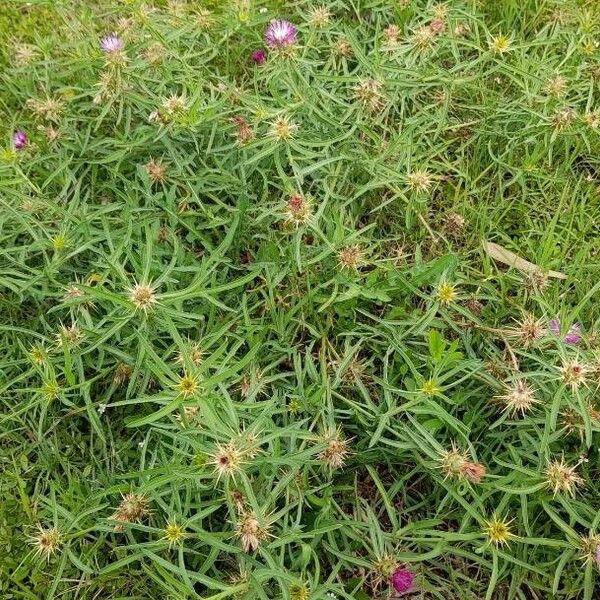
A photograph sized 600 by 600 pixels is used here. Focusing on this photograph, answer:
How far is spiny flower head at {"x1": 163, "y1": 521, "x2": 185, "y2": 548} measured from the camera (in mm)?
1694

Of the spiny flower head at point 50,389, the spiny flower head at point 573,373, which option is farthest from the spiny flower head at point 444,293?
the spiny flower head at point 50,389

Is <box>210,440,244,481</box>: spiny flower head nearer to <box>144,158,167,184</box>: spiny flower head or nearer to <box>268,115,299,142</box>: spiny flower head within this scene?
<box>268,115,299,142</box>: spiny flower head

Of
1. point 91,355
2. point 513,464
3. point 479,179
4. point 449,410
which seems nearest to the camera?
point 513,464

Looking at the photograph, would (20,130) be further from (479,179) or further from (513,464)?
(513,464)

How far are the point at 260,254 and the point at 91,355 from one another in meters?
0.59

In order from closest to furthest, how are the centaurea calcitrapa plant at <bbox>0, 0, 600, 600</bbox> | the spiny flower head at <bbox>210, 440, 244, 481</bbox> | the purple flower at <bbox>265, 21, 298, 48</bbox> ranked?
the spiny flower head at <bbox>210, 440, 244, 481</bbox>
the centaurea calcitrapa plant at <bbox>0, 0, 600, 600</bbox>
the purple flower at <bbox>265, 21, 298, 48</bbox>

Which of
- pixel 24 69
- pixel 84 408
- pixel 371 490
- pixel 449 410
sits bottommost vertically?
→ pixel 371 490

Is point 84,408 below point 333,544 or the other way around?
the other way around

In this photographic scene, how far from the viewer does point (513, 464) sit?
181 centimetres

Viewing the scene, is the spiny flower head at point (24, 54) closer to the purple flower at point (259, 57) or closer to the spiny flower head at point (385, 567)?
the purple flower at point (259, 57)

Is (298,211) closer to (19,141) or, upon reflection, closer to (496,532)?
(496,532)

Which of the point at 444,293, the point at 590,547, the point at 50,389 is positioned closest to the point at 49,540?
the point at 50,389

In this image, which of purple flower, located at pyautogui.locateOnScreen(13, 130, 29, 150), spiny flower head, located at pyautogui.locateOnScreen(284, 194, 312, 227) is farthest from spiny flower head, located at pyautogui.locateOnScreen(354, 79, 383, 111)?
purple flower, located at pyautogui.locateOnScreen(13, 130, 29, 150)

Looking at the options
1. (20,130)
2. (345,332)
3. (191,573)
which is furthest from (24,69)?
(191,573)
